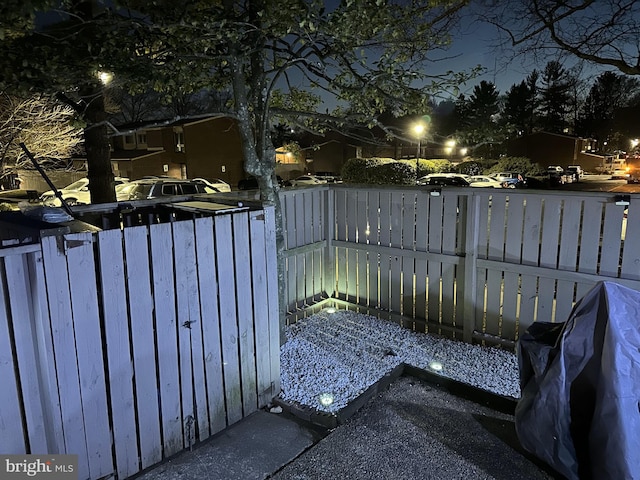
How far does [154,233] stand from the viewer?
295cm

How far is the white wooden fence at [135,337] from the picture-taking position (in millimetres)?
2498

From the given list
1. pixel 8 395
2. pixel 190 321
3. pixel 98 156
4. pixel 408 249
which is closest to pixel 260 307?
pixel 190 321

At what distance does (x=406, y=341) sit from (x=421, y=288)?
715 millimetres

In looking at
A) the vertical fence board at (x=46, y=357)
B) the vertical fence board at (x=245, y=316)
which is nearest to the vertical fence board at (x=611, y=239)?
the vertical fence board at (x=245, y=316)

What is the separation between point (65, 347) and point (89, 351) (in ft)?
0.48

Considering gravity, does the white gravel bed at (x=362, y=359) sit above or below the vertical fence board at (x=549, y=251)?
below

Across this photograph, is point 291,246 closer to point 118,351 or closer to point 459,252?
point 459,252

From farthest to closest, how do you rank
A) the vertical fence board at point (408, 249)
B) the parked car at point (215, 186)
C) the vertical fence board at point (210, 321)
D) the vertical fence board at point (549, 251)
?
the parked car at point (215, 186)
the vertical fence board at point (408, 249)
the vertical fence board at point (549, 251)
the vertical fence board at point (210, 321)

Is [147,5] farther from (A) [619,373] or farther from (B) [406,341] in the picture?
(A) [619,373]

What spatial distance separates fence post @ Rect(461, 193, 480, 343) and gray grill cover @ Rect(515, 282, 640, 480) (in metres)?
2.21

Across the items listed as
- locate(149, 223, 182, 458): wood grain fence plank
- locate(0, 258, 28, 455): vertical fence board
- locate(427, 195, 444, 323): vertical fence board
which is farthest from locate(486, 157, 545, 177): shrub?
locate(0, 258, 28, 455): vertical fence board

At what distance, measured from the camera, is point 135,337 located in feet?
9.62

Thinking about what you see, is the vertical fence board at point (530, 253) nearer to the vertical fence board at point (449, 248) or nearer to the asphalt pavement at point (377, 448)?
the vertical fence board at point (449, 248)

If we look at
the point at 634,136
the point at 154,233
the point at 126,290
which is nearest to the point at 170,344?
the point at 126,290
